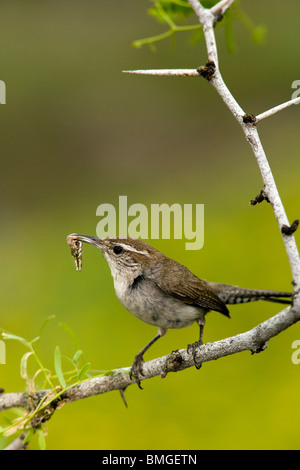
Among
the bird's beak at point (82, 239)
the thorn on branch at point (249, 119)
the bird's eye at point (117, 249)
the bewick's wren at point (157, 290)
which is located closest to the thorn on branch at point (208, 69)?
the thorn on branch at point (249, 119)

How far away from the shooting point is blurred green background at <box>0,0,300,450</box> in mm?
5715

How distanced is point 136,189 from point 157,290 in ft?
37.7

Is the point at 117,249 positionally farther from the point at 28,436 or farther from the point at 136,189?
the point at 136,189

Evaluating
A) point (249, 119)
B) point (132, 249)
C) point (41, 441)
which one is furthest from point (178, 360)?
point (132, 249)

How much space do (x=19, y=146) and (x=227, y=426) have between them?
46.5 feet

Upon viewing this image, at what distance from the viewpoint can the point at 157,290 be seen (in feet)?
12.5

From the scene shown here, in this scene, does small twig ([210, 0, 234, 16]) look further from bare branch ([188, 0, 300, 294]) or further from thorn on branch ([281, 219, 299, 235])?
thorn on branch ([281, 219, 299, 235])

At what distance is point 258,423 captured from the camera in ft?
17.9

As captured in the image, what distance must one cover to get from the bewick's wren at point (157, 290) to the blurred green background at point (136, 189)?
1963 millimetres

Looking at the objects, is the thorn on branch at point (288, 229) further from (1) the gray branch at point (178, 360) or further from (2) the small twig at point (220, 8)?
(2) the small twig at point (220, 8)

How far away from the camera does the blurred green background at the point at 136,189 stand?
225 inches

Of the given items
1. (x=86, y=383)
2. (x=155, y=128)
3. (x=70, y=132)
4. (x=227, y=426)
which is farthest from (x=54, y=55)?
(x=86, y=383)

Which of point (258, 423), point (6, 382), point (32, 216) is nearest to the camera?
point (258, 423)

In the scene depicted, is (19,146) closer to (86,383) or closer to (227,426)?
(227,426)
